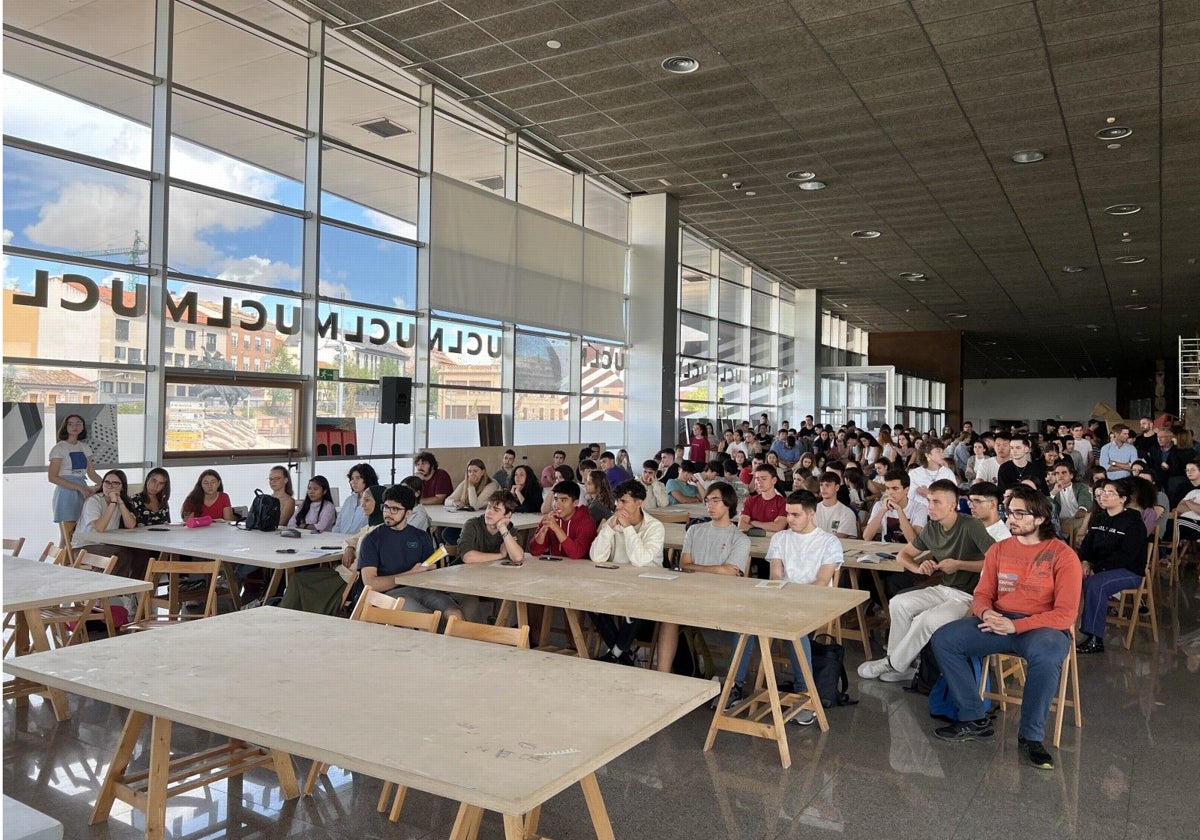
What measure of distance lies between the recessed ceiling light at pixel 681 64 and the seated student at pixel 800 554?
18.9 ft

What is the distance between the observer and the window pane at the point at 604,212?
14.2 meters

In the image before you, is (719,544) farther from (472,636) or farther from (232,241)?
(232,241)

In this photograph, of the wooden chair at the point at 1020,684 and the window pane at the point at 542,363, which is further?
the window pane at the point at 542,363

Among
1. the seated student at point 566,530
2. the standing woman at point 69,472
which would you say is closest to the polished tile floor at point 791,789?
the seated student at point 566,530

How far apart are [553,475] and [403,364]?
2351 mm

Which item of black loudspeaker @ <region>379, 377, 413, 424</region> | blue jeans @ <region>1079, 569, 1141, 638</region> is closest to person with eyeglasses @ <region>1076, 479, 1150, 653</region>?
blue jeans @ <region>1079, 569, 1141, 638</region>

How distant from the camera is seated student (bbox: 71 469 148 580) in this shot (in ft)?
21.3

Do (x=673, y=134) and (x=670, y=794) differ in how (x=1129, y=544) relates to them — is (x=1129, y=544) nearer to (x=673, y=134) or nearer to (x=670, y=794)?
(x=670, y=794)

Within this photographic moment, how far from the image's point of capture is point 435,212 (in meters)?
11.2

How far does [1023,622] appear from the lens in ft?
14.1

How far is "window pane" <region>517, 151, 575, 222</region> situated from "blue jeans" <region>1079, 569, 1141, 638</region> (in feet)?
30.1

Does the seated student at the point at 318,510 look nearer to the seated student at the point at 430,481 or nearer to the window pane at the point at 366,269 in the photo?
the seated student at the point at 430,481

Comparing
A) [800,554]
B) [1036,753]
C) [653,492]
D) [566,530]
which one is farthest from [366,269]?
[1036,753]

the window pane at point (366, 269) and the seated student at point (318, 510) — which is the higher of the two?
the window pane at point (366, 269)
